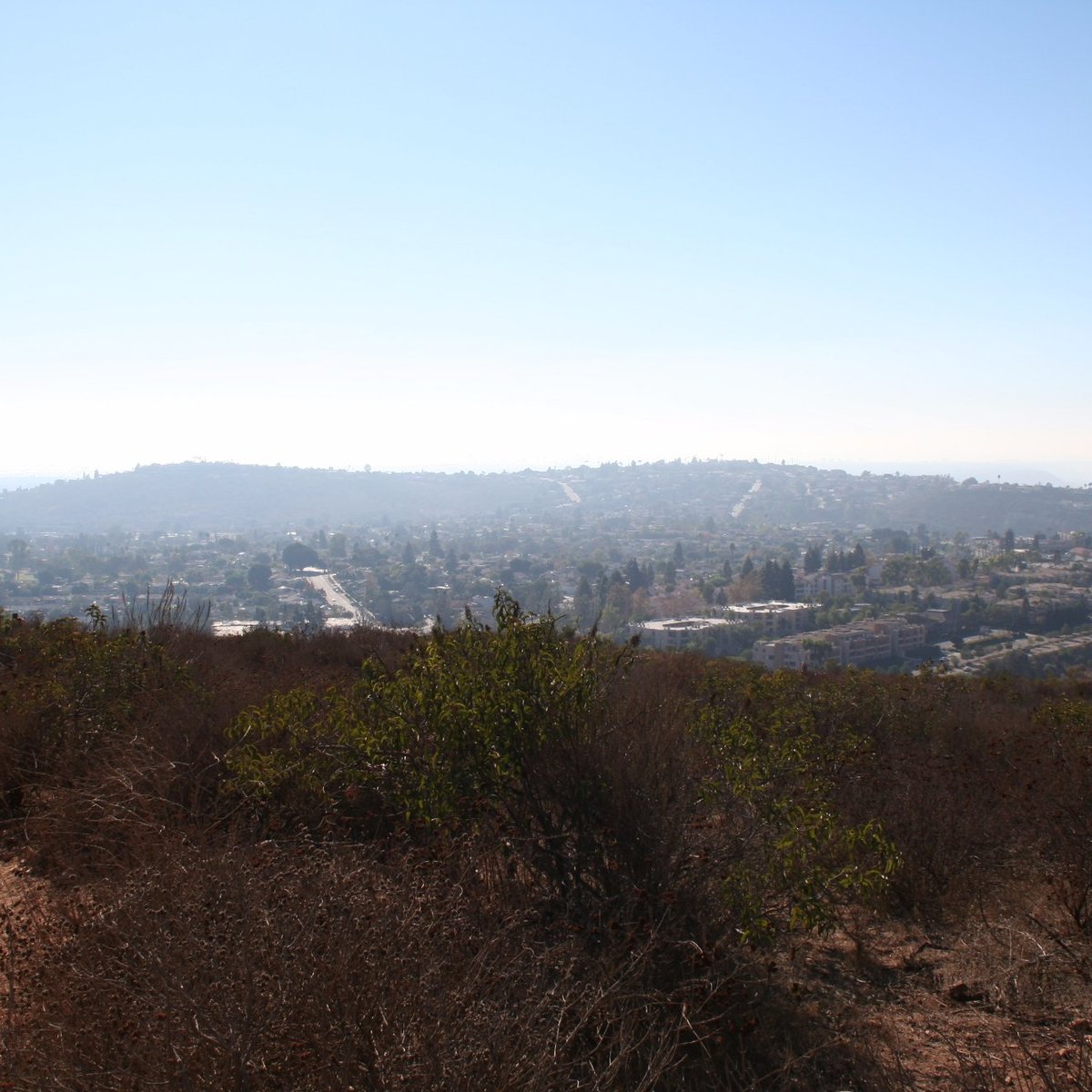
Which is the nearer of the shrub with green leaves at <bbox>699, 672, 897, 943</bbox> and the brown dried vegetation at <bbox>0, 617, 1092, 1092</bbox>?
the brown dried vegetation at <bbox>0, 617, 1092, 1092</bbox>

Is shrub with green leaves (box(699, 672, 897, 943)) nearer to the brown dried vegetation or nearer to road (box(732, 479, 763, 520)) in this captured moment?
the brown dried vegetation

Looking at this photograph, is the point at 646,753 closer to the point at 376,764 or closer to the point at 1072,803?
the point at 376,764

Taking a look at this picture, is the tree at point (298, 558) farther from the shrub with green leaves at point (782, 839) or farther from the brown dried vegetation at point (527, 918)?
the shrub with green leaves at point (782, 839)

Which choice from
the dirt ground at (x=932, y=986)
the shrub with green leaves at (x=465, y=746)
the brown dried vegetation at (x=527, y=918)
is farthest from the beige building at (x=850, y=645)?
the shrub with green leaves at (x=465, y=746)

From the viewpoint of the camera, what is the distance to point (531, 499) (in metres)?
126

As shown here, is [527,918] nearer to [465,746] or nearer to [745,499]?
[465,746]

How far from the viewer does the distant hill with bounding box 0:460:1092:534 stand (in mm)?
85250

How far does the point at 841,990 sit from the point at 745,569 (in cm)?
4647

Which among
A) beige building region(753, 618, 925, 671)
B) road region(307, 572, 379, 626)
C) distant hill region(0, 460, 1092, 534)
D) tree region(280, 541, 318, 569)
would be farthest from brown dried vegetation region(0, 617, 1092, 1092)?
distant hill region(0, 460, 1092, 534)

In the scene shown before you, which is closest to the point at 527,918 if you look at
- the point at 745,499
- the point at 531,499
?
the point at 745,499

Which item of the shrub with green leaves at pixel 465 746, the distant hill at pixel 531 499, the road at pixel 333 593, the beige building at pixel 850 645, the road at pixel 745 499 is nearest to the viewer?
the shrub with green leaves at pixel 465 746

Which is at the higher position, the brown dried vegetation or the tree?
the brown dried vegetation

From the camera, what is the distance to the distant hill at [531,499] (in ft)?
280

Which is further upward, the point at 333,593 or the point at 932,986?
the point at 932,986
